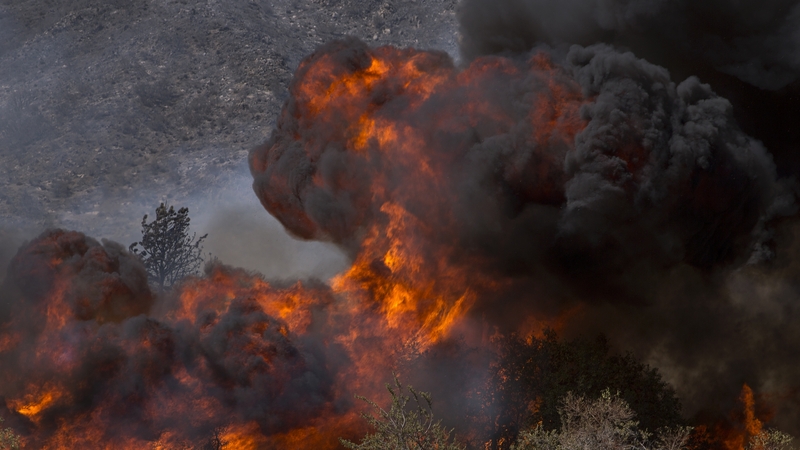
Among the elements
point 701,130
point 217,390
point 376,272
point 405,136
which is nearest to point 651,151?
point 701,130

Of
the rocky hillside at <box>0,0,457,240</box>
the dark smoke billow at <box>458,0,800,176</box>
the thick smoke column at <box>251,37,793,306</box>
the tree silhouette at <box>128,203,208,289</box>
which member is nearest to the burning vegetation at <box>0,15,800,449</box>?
the thick smoke column at <box>251,37,793,306</box>

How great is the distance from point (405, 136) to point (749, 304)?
1813 cm

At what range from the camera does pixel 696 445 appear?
34906mm

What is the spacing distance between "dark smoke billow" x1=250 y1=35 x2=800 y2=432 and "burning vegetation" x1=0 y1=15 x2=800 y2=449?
0.10m

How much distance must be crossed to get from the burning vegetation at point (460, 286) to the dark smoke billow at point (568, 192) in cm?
10

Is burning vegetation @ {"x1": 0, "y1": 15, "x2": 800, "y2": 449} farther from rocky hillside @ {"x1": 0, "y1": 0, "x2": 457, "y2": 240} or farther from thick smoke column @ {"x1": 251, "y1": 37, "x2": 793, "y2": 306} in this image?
rocky hillside @ {"x1": 0, "y1": 0, "x2": 457, "y2": 240}

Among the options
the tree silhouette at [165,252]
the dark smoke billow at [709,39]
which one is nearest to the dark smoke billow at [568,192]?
the dark smoke billow at [709,39]

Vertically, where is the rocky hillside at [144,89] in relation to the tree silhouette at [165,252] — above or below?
above

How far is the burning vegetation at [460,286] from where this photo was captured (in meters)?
30.0

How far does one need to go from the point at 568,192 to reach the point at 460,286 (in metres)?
5.95

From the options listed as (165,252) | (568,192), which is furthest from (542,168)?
(165,252)

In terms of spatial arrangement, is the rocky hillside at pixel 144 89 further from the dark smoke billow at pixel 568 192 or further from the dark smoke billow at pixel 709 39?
the dark smoke billow at pixel 709 39

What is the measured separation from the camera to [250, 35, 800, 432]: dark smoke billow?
106 feet

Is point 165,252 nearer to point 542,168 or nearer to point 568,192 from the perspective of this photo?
point 542,168
